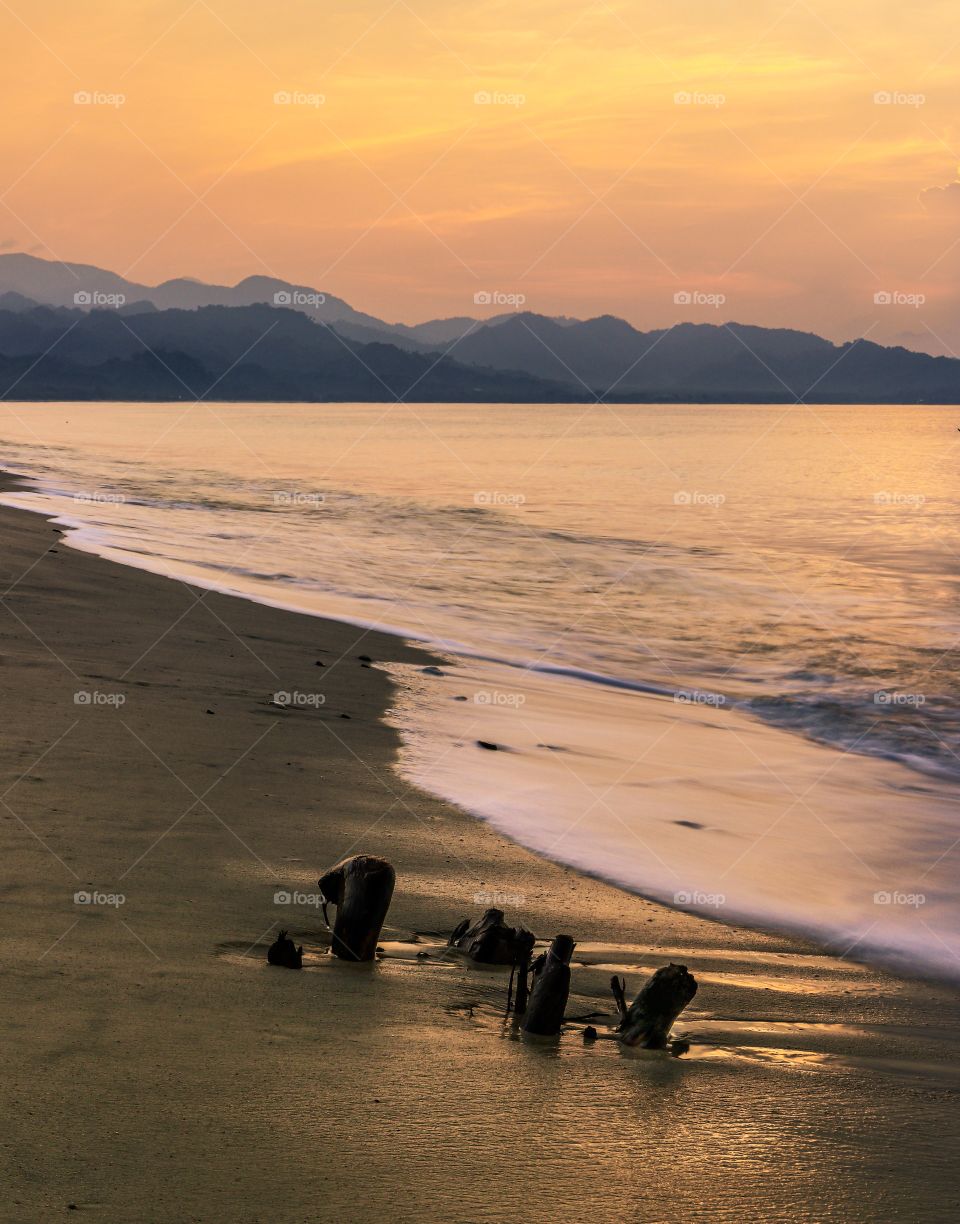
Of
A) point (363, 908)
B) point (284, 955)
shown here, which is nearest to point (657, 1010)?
point (363, 908)

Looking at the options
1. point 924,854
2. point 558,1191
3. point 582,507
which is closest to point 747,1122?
point 558,1191

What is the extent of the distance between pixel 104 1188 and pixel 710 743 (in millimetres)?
10204

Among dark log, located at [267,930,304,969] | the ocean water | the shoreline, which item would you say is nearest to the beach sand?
dark log, located at [267,930,304,969]

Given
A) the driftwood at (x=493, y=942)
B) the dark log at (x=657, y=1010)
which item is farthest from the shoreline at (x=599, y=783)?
the dark log at (x=657, y=1010)

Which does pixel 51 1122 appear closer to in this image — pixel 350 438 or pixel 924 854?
pixel 924 854

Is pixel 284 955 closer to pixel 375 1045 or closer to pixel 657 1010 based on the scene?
pixel 375 1045

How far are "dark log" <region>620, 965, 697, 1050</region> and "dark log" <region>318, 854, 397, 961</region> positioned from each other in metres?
1.23

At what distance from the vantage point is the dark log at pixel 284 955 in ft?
17.4

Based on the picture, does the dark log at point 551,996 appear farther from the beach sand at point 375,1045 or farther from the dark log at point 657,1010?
the dark log at point 657,1010

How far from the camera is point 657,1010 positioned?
4.84 meters

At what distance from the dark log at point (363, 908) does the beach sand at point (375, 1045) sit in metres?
0.13

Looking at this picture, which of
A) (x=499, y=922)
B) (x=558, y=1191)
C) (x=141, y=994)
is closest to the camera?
(x=558, y=1191)

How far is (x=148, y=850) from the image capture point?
21.9 feet

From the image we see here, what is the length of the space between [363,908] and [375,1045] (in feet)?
3.47
